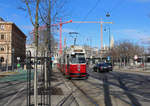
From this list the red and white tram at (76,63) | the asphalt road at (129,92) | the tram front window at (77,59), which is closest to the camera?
the asphalt road at (129,92)

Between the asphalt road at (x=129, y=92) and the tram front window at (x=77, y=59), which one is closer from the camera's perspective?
the asphalt road at (x=129, y=92)

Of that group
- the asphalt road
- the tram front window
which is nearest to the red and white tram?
the tram front window

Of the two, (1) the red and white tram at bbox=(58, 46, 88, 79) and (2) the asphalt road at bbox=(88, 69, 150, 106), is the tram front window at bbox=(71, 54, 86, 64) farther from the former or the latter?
(2) the asphalt road at bbox=(88, 69, 150, 106)

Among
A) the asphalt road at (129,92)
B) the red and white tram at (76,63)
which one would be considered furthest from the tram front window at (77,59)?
the asphalt road at (129,92)

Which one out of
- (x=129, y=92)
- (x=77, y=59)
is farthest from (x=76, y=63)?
(x=129, y=92)

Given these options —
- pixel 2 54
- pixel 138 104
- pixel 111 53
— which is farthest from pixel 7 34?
pixel 138 104

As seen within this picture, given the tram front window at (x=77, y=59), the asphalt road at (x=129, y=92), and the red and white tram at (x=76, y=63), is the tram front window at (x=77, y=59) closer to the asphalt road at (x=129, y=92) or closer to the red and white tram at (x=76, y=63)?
the red and white tram at (x=76, y=63)

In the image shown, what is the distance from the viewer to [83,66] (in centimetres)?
1897

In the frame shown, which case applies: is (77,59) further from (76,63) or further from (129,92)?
(129,92)

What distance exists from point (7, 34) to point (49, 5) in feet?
211

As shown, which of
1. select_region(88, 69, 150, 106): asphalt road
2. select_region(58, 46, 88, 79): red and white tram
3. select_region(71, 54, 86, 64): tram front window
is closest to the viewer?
select_region(88, 69, 150, 106): asphalt road

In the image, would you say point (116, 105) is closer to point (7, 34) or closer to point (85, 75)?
point (85, 75)

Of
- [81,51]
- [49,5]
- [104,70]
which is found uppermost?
[49,5]

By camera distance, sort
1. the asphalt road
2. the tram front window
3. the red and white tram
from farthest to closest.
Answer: the tram front window
the red and white tram
the asphalt road
